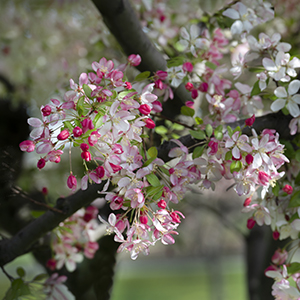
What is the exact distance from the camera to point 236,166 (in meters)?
0.72

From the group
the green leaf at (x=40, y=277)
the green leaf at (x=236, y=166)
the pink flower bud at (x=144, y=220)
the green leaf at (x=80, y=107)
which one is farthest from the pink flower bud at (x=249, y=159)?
the green leaf at (x=40, y=277)

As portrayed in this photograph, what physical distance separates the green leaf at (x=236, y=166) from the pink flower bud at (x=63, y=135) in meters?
0.38

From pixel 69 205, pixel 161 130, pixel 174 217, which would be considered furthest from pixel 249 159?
pixel 69 205

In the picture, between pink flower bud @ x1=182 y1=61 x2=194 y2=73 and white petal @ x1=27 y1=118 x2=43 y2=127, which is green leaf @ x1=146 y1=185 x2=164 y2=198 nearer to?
white petal @ x1=27 y1=118 x2=43 y2=127

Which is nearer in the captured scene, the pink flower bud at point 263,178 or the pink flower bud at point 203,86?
the pink flower bud at point 263,178

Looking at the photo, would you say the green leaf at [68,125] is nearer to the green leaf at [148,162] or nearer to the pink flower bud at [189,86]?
the green leaf at [148,162]

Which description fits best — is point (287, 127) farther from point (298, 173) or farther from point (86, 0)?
point (86, 0)

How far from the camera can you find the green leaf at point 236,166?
72cm

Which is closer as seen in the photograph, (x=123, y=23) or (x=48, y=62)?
(x=123, y=23)

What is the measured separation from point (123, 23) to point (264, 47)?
454mm

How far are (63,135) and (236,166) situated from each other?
0.40 metres

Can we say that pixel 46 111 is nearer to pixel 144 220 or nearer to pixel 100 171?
pixel 100 171

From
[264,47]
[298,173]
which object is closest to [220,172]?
[298,173]

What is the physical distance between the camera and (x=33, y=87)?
2.32 meters
